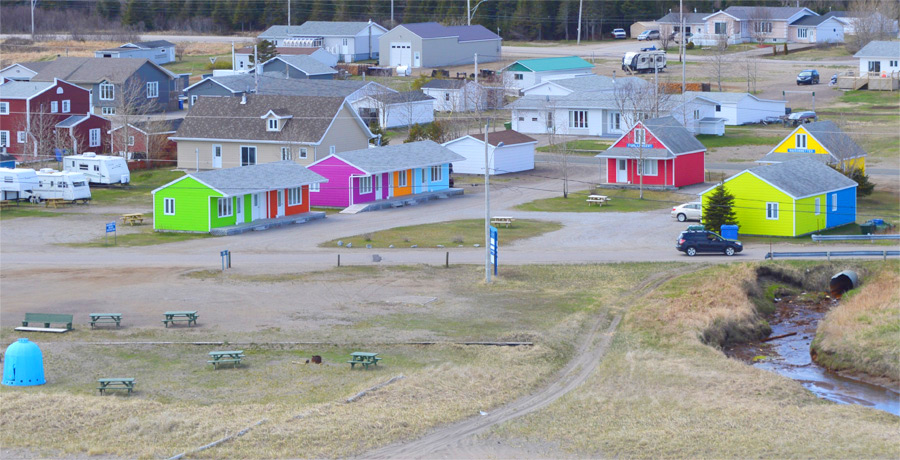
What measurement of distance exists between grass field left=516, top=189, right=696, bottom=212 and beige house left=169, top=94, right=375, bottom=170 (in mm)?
15572

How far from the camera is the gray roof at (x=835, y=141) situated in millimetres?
63062

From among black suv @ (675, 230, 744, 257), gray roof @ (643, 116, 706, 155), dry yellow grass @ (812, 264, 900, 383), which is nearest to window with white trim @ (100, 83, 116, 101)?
gray roof @ (643, 116, 706, 155)

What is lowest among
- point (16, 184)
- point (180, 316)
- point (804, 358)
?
point (804, 358)

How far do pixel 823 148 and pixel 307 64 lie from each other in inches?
2200

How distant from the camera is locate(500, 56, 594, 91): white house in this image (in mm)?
105125

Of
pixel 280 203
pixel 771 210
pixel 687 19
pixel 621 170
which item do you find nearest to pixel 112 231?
pixel 280 203

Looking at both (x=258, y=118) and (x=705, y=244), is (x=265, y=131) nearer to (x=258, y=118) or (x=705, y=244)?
(x=258, y=118)

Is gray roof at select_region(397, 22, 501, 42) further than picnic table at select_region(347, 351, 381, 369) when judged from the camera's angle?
Yes

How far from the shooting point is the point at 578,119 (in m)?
88.0

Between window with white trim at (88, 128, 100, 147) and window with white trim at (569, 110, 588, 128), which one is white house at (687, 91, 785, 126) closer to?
window with white trim at (569, 110, 588, 128)

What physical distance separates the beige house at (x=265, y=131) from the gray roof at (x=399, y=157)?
21.1 feet

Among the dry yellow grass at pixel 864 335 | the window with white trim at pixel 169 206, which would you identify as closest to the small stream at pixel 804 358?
the dry yellow grass at pixel 864 335

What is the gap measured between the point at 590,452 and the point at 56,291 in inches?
928

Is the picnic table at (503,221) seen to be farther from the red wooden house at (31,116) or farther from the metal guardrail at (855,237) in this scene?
the red wooden house at (31,116)
